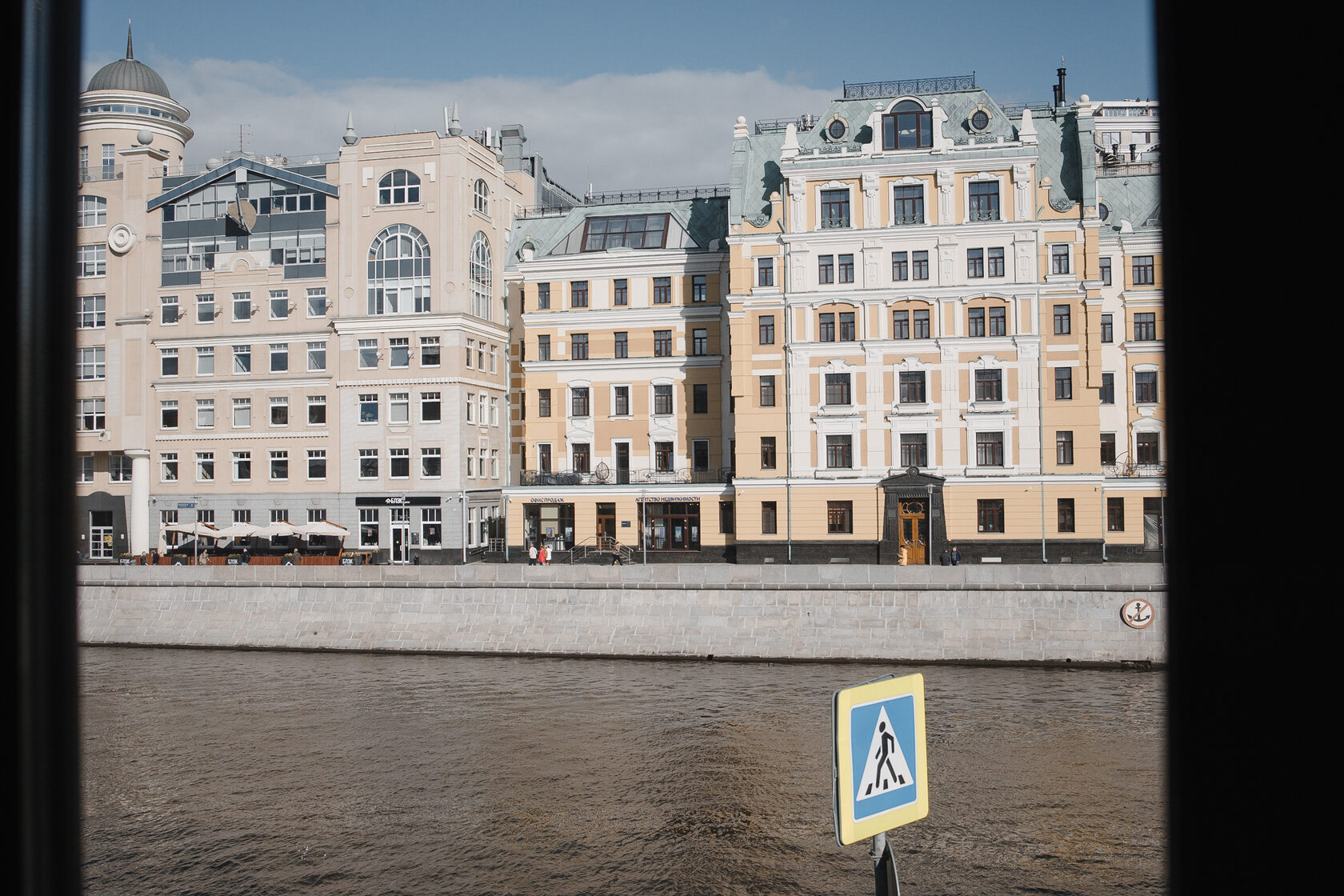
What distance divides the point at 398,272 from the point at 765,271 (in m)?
12.2

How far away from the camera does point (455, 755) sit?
13.9 meters

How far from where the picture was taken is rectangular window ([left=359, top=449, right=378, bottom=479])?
3197 cm

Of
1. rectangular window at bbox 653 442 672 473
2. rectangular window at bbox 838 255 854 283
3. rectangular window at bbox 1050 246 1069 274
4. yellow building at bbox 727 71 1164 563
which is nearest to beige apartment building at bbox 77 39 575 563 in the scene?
rectangular window at bbox 653 442 672 473

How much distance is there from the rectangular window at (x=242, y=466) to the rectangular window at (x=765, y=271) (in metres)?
17.7

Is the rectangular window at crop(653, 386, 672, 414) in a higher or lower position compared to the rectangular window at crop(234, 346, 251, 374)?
lower

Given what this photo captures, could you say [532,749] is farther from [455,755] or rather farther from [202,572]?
[202,572]

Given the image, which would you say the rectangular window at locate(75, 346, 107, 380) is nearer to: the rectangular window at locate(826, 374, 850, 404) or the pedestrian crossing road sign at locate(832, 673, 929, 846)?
the rectangular window at locate(826, 374, 850, 404)

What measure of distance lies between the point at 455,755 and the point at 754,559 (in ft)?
50.0

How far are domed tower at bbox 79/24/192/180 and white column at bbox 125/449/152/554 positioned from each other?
928 centimetres

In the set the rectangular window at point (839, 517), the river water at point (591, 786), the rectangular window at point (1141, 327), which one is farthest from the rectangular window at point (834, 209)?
the river water at point (591, 786)

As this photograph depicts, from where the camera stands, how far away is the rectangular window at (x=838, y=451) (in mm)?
27812

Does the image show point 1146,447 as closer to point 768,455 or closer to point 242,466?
point 768,455

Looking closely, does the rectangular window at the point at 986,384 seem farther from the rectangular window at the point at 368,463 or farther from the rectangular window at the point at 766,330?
the rectangular window at the point at 368,463

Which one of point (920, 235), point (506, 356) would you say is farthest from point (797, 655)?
point (506, 356)
